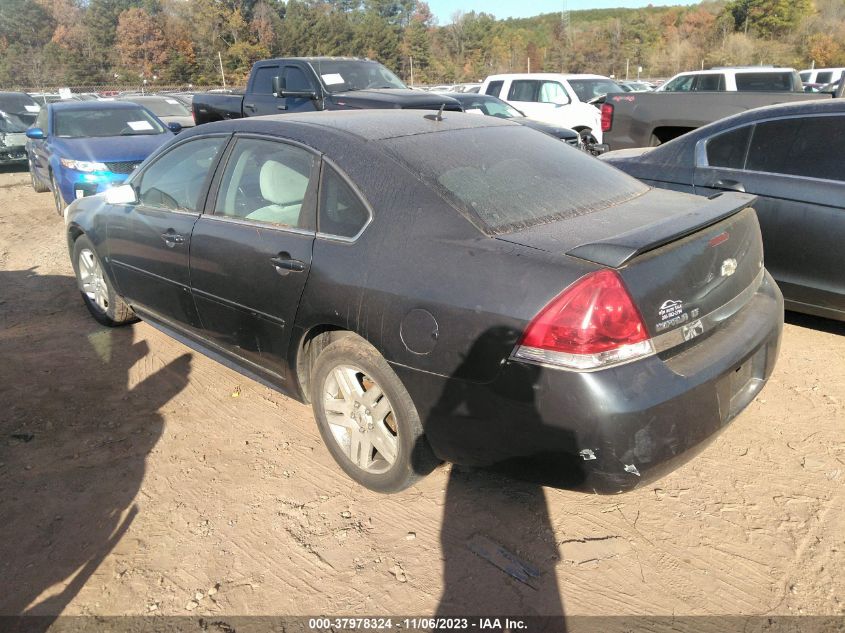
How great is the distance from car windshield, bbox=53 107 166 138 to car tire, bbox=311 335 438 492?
26.2 ft

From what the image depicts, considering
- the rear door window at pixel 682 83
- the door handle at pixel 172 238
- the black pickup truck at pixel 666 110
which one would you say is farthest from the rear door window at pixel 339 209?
the rear door window at pixel 682 83

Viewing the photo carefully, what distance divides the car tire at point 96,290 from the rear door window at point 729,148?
14.6 feet

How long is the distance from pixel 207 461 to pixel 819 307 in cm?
381

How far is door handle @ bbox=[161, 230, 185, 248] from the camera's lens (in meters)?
3.70

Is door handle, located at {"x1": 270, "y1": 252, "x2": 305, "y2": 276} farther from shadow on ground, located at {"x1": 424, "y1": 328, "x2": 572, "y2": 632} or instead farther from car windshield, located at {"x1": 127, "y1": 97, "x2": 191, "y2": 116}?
car windshield, located at {"x1": 127, "y1": 97, "x2": 191, "y2": 116}

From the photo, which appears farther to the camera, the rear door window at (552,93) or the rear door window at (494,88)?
the rear door window at (494,88)

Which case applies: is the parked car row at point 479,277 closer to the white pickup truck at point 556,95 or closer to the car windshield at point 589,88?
the white pickup truck at point 556,95

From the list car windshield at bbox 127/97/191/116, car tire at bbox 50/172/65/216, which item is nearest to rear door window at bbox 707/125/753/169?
car tire at bbox 50/172/65/216

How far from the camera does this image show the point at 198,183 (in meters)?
3.76

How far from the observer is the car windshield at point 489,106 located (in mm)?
11992

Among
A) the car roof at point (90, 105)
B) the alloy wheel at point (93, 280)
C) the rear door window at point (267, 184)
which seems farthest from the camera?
the car roof at point (90, 105)

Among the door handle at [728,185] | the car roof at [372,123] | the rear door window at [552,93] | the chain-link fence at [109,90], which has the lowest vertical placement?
the door handle at [728,185]

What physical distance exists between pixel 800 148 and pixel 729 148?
1.58 feet

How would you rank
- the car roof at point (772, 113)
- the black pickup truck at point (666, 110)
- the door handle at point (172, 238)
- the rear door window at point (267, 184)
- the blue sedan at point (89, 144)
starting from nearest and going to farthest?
the rear door window at point (267, 184) < the door handle at point (172, 238) < the car roof at point (772, 113) < the black pickup truck at point (666, 110) < the blue sedan at point (89, 144)
